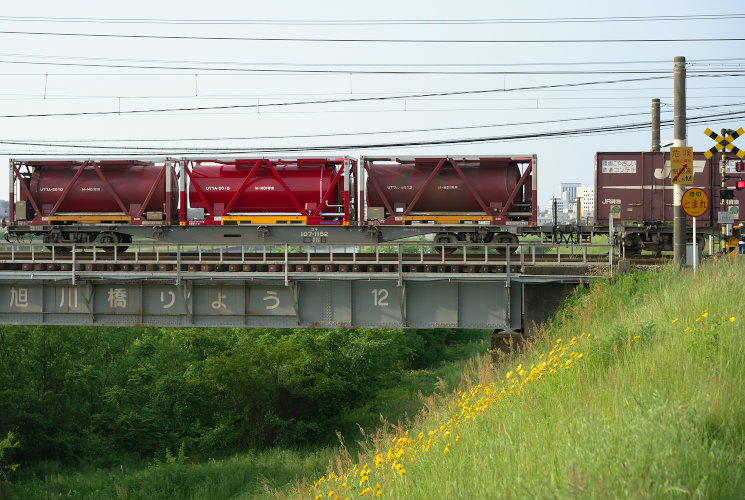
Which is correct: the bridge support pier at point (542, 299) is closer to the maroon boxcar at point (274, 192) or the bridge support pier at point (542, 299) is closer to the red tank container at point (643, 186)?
the maroon boxcar at point (274, 192)

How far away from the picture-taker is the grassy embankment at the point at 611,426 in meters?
5.40

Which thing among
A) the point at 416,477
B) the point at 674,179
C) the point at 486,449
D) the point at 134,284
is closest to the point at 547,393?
the point at 486,449

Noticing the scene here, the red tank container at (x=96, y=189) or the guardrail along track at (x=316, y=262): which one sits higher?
the red tank container at (x=96, y=189)

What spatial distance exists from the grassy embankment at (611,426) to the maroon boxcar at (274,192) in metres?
12.3

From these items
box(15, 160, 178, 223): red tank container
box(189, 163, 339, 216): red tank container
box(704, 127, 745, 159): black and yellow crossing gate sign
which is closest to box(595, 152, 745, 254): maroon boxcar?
box(704, 127, 745, 159): black and yellow crossing gate sign

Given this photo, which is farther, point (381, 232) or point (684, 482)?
point (381, 232)

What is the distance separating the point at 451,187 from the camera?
22875 mm

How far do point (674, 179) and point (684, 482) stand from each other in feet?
41.2

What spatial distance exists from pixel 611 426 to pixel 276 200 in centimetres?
1814

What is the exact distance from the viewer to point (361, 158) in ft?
75.3

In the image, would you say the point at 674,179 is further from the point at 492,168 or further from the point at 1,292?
the point at 1,292

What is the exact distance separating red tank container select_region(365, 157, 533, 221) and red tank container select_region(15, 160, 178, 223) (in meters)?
7.63

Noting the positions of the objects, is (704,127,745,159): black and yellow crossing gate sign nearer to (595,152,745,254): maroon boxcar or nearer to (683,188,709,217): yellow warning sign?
(595,152,745,254): maroon boxcar

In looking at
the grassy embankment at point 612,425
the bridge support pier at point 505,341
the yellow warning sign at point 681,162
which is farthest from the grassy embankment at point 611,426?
the bridge support pier at point 505,341
